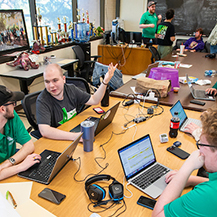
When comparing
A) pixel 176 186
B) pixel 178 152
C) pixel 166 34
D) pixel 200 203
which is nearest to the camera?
pixel 200 203

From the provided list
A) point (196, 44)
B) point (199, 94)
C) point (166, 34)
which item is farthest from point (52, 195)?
point (196, 44)

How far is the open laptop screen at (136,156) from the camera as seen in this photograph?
45.9 inches

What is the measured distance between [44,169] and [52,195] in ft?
0.76

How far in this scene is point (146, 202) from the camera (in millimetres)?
1068

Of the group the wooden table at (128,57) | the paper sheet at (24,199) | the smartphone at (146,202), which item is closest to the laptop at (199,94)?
the smartphone at (146,202)

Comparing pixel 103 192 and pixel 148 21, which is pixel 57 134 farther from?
pixel 148 21

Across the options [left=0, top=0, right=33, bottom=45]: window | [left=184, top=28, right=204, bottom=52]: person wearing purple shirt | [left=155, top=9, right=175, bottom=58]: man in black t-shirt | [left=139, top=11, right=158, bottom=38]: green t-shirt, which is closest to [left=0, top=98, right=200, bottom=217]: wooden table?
[left=0, top=0, right=33, bottom=45]: window

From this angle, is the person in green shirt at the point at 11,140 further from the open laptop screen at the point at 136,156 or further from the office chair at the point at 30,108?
the open laptop screen at the point at 136,156

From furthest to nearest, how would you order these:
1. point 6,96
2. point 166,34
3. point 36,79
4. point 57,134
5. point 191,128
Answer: point 166,34 < point 36,79 < point 191,128 < point 57,134 < point 6,96

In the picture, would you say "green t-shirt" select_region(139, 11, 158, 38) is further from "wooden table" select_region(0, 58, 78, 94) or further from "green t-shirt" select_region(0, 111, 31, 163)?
"green t-shirt" select_region(0, 111, 31, 163)

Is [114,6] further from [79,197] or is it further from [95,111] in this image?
[79,197]

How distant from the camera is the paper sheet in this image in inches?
39.3

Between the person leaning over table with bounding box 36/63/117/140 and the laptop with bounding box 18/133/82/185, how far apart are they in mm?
260

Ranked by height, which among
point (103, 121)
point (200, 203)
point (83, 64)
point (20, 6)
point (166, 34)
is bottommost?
point (83, 64)
